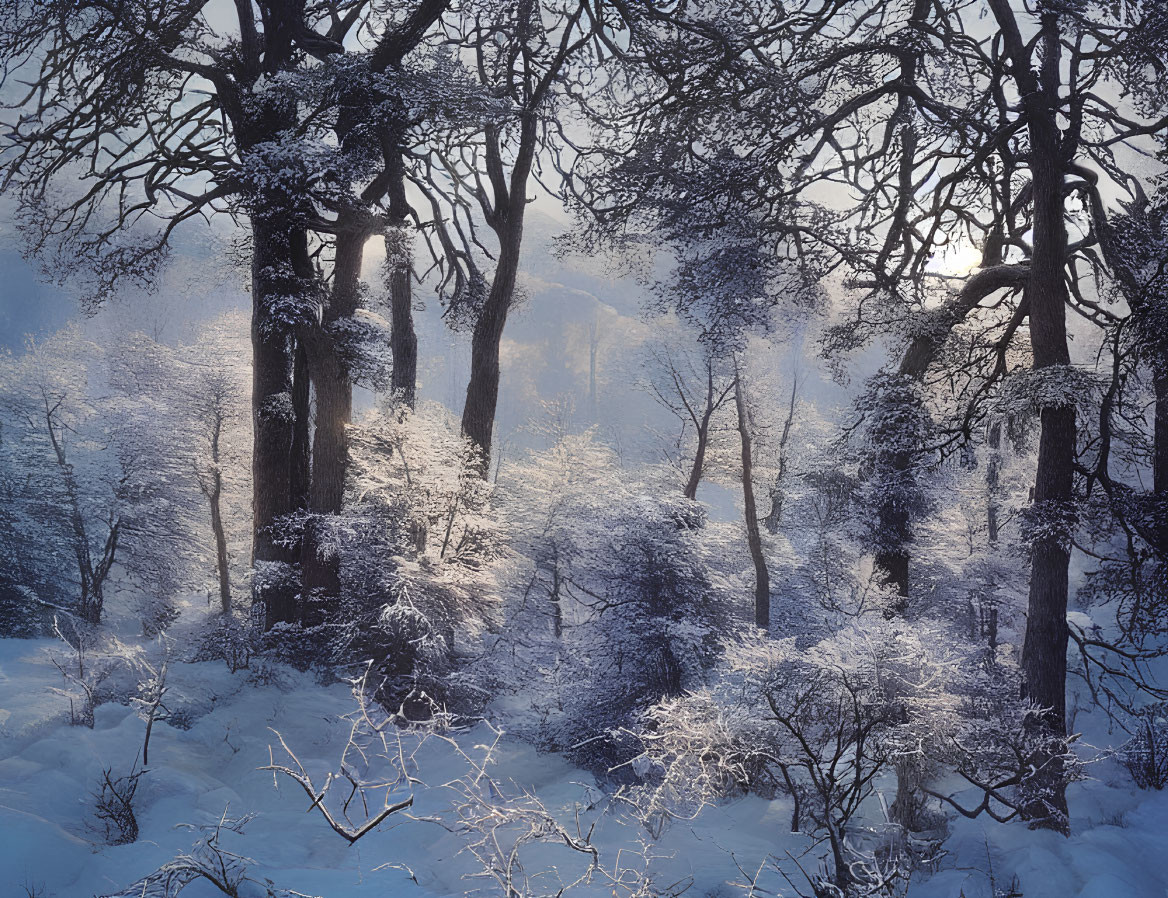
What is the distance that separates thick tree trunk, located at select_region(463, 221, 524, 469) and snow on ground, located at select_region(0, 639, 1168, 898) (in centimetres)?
422

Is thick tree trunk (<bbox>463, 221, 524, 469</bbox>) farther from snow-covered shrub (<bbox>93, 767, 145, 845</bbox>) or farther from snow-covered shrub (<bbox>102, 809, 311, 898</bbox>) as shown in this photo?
snow-covered shrub (<bbox>102, 809, 311, 898</bbox>)

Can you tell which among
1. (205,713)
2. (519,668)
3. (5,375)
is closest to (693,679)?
(519,668)

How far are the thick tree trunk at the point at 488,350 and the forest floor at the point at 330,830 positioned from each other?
4.22m

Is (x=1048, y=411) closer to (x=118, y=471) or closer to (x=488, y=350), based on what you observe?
(x=488, y=350)

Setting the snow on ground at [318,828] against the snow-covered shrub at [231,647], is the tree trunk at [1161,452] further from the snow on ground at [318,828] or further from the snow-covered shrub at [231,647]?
the snow-covered shrub at [231,647]

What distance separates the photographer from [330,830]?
16.2ft

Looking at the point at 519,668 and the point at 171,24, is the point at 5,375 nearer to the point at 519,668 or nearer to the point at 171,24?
the point at 171,24

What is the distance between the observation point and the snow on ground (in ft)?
13.6

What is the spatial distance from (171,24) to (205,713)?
8368 mm

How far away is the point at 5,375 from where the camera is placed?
693 inches

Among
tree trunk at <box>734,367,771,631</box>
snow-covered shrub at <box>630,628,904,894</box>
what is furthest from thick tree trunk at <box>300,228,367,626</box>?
tree trunk at <box>734,367,771,631</box>

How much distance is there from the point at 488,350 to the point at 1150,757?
367 inches

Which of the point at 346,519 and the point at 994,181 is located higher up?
the point at 994,181

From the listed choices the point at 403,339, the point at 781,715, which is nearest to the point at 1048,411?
the point at 781,715
